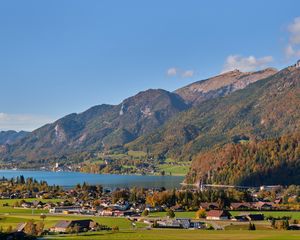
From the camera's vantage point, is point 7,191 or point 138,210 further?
point 7,191

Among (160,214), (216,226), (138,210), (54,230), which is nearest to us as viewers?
(54,230)

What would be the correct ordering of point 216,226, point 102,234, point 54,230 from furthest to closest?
1. point 216,226
2. point 54,230
3. point 102,234

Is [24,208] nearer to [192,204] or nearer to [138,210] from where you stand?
[138,210]

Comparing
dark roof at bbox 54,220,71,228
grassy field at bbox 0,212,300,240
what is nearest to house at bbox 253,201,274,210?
Result: grassy field at bbox 0,212,300,240

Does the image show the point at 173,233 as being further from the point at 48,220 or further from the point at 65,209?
the point at 65,209

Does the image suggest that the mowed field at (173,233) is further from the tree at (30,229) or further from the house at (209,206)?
the house at (209,206)

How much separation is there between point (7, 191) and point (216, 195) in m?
68.1

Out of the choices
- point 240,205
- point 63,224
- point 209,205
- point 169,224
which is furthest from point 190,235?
point 240,205

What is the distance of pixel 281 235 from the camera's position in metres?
79.4

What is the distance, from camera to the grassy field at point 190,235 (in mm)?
76188

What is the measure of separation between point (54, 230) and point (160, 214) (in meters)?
32.6

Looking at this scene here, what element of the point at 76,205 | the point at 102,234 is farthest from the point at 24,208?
the point at 102,234

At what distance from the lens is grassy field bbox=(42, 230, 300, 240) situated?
7619 centimetres

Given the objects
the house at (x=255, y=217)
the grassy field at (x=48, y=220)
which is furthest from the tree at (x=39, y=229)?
the house at (x=255, y=217)
